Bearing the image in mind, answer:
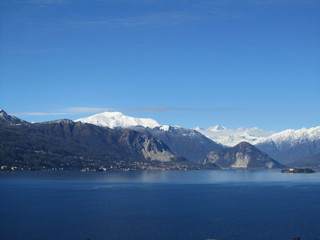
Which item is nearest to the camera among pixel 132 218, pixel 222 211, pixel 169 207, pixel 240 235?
pixel 240 235

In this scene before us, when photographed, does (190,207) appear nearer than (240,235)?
No

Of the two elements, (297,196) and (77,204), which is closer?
(77,204)

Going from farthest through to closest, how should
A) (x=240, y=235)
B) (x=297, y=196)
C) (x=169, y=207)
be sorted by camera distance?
(x=297, y=196)
(x=169, y=207)
(x=240, y=235)

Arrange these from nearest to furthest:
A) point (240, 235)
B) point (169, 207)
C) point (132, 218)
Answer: point (240, 235) → point (132, 218) → point (169, 207)

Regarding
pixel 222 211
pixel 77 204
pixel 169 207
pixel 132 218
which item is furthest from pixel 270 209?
pixel 77 204

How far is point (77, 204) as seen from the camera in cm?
13775

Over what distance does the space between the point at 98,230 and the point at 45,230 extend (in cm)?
998

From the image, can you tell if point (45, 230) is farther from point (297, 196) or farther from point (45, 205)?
point (297, 196)

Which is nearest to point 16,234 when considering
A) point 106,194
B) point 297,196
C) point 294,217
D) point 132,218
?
point 132,218

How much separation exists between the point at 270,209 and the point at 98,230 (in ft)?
169

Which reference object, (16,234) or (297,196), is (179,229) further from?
(297,196)

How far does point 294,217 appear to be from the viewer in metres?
114

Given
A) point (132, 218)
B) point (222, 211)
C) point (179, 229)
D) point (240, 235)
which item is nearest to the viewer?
point (240, 235)

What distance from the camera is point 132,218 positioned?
365 ft
